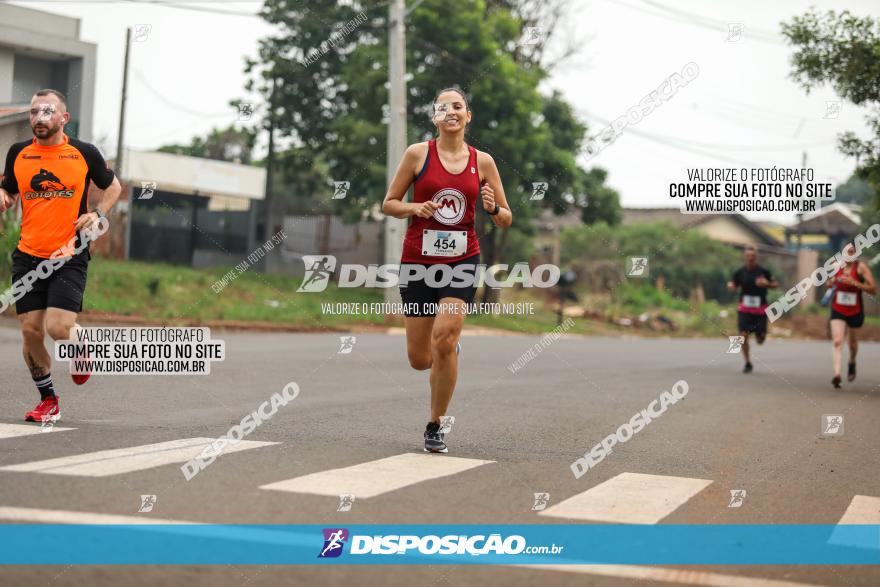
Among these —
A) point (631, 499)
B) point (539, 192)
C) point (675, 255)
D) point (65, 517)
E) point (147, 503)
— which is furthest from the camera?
point (675, 255)

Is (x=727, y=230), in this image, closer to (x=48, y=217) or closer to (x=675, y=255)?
(x=675, y=255)

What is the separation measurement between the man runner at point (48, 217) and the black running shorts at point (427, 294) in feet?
7.12

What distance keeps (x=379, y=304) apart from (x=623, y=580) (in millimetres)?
25644

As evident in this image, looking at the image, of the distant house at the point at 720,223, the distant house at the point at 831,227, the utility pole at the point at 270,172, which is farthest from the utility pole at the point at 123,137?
the distant house at the point at 831,227

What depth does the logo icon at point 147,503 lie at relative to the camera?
196 inches

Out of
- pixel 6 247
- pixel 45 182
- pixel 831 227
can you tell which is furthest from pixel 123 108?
pixel 831 227

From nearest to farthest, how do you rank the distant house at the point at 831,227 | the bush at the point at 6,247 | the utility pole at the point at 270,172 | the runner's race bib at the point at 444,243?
the runner's race bib at the point at 444,243, the bush at the point at 6,247, the utility pole at the point at 270,172, the distant house at the point at 831,227

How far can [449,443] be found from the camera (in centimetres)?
790

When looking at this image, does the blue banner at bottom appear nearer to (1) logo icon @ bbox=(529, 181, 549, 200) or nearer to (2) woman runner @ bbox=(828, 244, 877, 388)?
(2) woman runner @ bbox=(828, 244, 877, 388)

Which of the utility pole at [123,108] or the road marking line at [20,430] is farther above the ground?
the utility pole at [123,108]

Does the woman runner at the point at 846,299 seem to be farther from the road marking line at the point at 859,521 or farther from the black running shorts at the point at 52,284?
the black running shorts at the point at 52,284

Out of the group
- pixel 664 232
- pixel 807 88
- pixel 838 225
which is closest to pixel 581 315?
pixel 664 232

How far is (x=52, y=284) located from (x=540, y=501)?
3.79 metres

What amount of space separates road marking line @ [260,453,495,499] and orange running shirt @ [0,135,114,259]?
8.90 ft
